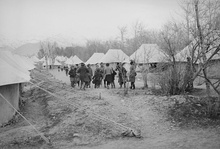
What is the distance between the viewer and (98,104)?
6.75 meters

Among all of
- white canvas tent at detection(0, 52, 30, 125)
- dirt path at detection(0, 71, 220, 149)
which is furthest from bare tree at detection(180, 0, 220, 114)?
white canvas tent at detection(0, 52, 30, 125)

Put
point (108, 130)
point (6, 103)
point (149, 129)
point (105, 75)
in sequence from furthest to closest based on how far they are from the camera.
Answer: point (105, 75) → point (6, 103) → point (149, 129) → point (108, 130)

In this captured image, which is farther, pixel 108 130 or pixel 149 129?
pixel 149 129

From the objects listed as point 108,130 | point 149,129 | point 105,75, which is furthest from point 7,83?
point 105,75

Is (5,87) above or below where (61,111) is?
above

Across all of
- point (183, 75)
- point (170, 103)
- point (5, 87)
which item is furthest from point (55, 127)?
point (183, 75)

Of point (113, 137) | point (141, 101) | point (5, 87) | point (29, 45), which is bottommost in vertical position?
point (113, 137)

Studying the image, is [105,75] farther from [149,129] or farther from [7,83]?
[7,83]

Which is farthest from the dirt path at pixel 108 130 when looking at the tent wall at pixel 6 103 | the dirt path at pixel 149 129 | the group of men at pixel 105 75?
the group of men at pixel 105 75

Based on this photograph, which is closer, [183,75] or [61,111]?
[61,111]

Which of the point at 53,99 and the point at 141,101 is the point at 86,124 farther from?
the point at 53,99

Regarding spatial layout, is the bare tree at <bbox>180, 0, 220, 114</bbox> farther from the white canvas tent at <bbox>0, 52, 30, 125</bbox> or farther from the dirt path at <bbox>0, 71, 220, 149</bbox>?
the white canvas tent at <bbox>0, 52, 30, 125</bbox>

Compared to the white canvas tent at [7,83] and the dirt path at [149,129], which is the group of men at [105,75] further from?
the white canvas tent at [7,83]

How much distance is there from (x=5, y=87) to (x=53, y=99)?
8.41 feet
